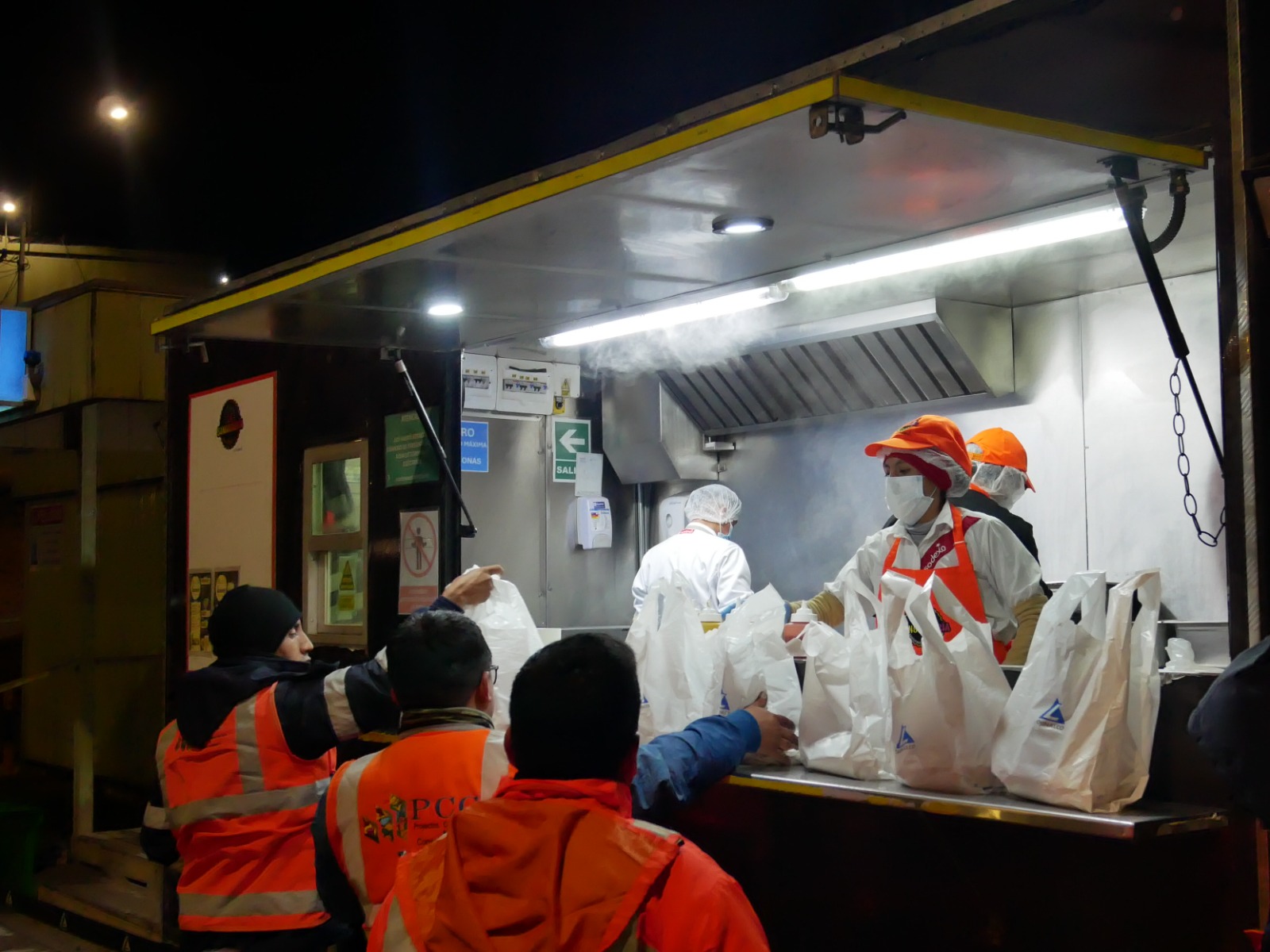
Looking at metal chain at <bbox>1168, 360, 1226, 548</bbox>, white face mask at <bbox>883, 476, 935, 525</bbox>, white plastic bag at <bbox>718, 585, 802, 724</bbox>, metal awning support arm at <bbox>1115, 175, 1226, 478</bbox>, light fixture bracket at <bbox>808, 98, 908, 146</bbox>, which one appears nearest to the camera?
light fixture bracket at <bbox>808, 98, 908, 146</bbox>

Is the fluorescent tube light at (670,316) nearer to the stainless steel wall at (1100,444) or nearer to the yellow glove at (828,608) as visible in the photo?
the yellow glove at (828,608)

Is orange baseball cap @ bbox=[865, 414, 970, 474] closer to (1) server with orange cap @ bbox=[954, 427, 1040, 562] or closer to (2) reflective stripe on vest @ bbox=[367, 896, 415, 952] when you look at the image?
(1) server with orange cap @ bbox=[954, 427, 1040, 562]

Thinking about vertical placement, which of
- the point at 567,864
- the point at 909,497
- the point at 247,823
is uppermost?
the point at 909,497

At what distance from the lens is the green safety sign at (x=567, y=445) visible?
6641 millimetres

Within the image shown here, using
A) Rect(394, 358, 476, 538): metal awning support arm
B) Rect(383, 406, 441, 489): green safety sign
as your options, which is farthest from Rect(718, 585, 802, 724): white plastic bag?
Rect(383, 406, 441, 489): green safety sign

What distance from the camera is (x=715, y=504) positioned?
264 inches

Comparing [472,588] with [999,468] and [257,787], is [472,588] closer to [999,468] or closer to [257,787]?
[257,787]

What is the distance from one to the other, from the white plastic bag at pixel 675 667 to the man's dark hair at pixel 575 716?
1324 millimetres

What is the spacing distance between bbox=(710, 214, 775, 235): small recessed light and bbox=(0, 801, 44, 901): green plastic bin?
5899 mm

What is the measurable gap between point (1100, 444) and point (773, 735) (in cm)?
318

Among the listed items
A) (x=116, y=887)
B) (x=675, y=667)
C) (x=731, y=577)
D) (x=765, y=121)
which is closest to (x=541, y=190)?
(x=765, y=121)

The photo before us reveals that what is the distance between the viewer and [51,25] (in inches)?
373

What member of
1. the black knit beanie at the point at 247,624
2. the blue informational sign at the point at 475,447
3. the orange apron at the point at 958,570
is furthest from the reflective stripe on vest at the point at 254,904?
the blue informational sign at the point at 475,447

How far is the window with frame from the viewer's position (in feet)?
17.6
